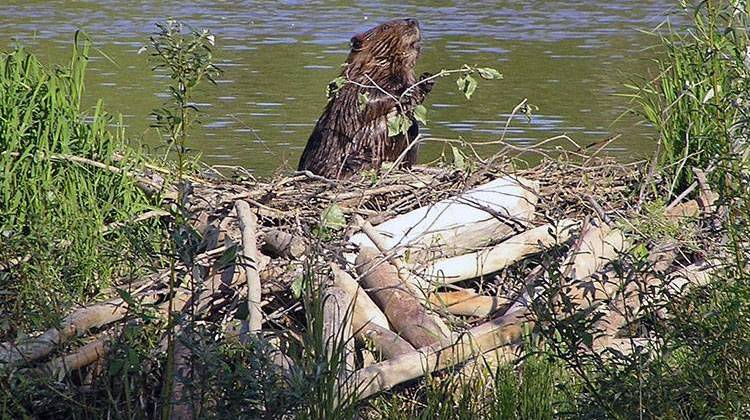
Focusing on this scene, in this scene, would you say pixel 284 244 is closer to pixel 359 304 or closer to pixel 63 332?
pixel 359 304

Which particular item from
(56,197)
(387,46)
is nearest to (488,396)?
(56,197)

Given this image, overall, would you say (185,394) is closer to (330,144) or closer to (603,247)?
(603,247)

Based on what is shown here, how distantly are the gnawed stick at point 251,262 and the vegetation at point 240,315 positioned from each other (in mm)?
135

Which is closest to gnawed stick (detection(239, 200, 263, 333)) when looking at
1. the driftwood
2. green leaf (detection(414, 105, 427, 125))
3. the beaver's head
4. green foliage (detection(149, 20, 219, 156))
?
the driftwood

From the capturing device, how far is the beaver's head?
21.2 feet

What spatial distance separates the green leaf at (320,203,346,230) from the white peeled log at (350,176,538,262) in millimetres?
110

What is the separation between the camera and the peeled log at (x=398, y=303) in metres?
3.86

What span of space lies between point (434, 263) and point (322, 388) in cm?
151

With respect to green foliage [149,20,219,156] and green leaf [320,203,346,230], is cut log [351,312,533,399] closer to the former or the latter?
green leaf [320,203,346,230]

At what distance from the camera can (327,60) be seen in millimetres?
12352

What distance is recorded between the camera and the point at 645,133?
9.56m

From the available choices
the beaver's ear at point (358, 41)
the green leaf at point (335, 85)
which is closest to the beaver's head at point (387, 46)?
the beaver's ear at point (358, 41)

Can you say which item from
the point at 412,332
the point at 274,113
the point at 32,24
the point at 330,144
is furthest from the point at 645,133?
the point at 32,24

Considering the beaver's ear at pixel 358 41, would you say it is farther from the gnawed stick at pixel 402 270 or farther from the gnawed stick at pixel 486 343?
A: the gnawed stick at pixel 486 343
